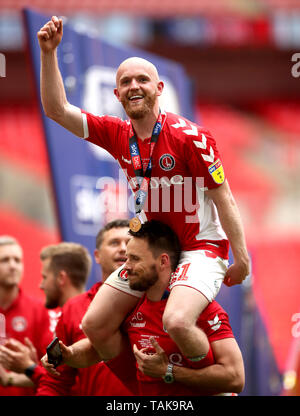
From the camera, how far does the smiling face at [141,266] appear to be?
344 cm

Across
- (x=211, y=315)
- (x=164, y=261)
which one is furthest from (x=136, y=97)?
(x=211, y=315)

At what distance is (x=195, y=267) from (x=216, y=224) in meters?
0.30

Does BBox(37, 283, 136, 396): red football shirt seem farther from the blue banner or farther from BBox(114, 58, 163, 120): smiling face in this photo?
the blue banner

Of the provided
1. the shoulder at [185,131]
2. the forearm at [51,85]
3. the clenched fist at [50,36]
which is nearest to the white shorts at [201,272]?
the shoulder at [185,131]

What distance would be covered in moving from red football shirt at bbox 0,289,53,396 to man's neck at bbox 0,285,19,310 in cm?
4

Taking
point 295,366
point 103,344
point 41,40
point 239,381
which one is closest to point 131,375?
point 103,344

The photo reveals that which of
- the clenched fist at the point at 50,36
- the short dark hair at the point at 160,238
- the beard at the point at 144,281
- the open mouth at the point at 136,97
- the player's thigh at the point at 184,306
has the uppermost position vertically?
the clenched fist at the point at 50,36

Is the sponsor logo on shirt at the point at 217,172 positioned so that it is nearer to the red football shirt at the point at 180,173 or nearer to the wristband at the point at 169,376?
the red football shirt at the point at 180,173

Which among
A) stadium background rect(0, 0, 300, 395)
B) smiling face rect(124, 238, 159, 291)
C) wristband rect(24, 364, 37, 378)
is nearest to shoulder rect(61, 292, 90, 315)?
wristband rect(24, 364, 37, 378)

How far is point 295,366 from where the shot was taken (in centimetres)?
650

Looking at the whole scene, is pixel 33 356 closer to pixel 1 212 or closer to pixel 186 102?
pixel 186 102

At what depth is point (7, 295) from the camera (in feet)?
16.6

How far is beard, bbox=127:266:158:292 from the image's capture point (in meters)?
3.43

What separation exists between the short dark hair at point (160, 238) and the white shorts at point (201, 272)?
5 cm
